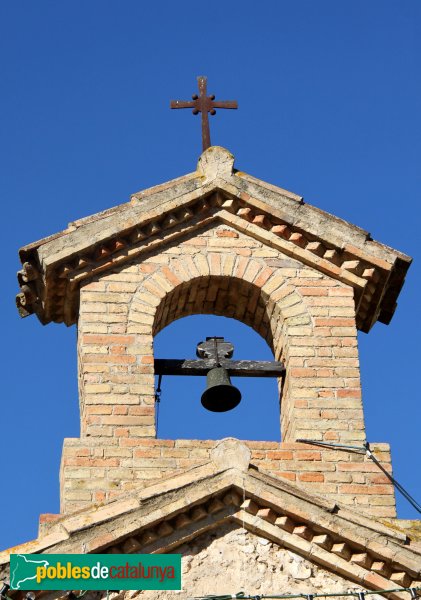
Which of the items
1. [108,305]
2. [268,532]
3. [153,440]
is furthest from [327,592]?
[108,305]

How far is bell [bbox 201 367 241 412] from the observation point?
19.6 m

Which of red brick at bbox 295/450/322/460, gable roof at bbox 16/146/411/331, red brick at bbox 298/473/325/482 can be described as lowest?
red brick at bbox 298/473/325/482

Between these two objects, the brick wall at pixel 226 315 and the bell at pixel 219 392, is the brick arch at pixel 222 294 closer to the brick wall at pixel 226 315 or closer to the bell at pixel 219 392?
the brick wall at pixel 226 315

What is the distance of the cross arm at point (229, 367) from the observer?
64.5 feet

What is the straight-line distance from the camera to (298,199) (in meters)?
20.3

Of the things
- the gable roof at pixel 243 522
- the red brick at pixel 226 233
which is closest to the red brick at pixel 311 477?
the gable roof at pixel 243 522

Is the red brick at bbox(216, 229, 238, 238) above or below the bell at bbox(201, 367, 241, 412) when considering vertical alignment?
above

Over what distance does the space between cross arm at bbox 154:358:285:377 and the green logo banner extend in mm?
3016

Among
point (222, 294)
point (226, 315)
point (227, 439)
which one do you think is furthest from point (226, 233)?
point (227, 439)

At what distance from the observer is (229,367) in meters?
19.8

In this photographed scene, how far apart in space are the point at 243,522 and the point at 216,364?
9.02 feet

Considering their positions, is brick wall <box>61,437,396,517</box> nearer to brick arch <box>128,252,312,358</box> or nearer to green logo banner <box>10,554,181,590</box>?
green logo banner <box>10,554,181,590</box>

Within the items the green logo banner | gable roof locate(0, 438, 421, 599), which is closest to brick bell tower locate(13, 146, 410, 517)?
gable roof locate(0, 438, 421, 599)

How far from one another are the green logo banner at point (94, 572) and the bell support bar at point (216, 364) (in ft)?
9.87
